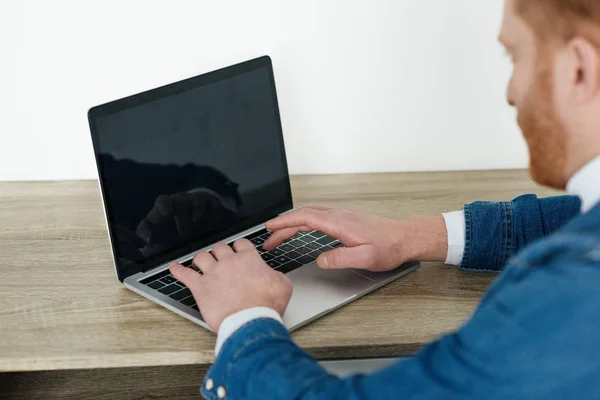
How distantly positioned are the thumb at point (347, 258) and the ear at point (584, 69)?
41cm

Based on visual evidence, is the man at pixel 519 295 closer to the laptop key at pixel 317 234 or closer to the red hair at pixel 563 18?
the red hair at pixel 563 18

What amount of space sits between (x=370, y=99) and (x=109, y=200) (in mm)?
623

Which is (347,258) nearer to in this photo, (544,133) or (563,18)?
(544,133)

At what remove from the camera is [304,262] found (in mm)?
1233

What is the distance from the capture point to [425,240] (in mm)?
1224

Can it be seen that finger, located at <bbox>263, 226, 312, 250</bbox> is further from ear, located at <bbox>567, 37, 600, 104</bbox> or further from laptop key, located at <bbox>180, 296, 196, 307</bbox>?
ear, located at <bbox>567, 37, 600, 104</bbox>

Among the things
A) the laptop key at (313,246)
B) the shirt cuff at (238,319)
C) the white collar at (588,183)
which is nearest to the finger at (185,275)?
the shirt cuff at (238,319)

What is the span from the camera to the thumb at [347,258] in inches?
45.4

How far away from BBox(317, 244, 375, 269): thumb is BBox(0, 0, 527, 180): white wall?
1.60 feet

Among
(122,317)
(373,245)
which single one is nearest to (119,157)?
(122,317)

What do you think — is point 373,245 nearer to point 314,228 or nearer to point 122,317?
point 314,228

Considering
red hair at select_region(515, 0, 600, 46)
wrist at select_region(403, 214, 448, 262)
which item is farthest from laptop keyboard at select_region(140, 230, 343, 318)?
red hair at select_region(515, 0, 600, 46)

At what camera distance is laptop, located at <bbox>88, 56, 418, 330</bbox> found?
1151mm

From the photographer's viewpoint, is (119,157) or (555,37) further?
(119,157)
